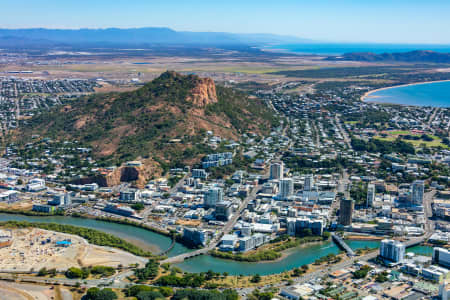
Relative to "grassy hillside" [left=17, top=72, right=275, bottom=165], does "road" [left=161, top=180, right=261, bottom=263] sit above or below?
below

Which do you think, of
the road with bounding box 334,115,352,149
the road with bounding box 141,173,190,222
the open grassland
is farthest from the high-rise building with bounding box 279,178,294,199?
the open grassland

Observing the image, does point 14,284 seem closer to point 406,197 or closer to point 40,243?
point 40,243

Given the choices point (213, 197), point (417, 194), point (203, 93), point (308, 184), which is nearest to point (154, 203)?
point (213, 197)

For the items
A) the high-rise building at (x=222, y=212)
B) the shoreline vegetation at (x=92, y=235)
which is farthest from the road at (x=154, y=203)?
the high-rise building at (x=222, y=212)

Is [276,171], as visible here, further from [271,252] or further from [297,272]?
[297,272]

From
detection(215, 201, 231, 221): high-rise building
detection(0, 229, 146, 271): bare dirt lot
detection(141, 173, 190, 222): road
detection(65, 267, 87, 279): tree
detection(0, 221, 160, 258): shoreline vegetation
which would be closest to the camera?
detection(65, 267, 87, 279): tree

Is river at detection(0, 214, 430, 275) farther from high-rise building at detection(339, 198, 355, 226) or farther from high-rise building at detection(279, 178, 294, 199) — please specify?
high-rise building at detection(279, 178, 294, 199)

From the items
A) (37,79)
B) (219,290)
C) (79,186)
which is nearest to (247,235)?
(219,290)
